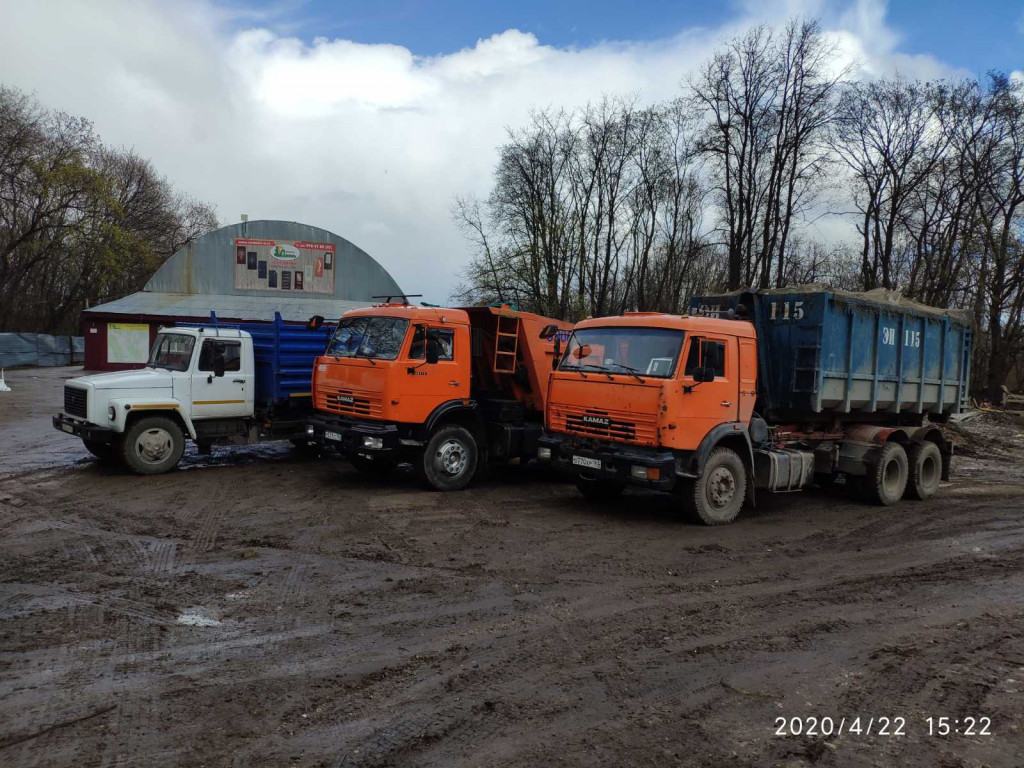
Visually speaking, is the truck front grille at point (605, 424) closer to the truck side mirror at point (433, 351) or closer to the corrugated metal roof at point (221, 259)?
the truck side mirror at point (433, 351)

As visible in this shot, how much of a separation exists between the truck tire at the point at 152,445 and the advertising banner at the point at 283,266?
29.1 m

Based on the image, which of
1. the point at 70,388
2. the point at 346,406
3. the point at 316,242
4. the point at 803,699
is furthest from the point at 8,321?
the point at 803,699

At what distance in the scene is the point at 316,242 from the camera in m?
40.0

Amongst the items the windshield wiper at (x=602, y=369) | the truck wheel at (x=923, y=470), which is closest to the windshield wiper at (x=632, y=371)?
the windshield wiper at (x=602, y=369)

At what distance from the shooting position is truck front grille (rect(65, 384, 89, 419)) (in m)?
11.2

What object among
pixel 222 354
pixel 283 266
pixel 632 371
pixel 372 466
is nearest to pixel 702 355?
pixel 632 371

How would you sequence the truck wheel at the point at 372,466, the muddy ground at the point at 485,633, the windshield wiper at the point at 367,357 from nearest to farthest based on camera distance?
the muddy ground at the point at 485,633
the windshield wiper at the point at 367,357
the truck wheel at the point at 372,466

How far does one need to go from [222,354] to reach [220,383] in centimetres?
50

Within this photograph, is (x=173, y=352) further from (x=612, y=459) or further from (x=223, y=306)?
(x=223, y=306)

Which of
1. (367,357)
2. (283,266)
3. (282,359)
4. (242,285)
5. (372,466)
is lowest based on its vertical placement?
(372,466)

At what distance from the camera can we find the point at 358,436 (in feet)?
34.1

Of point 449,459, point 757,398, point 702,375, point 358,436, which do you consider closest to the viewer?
point 702,375

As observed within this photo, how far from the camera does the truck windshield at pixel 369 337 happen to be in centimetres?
1070

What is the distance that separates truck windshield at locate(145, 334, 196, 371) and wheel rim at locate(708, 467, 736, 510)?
28.4ft
